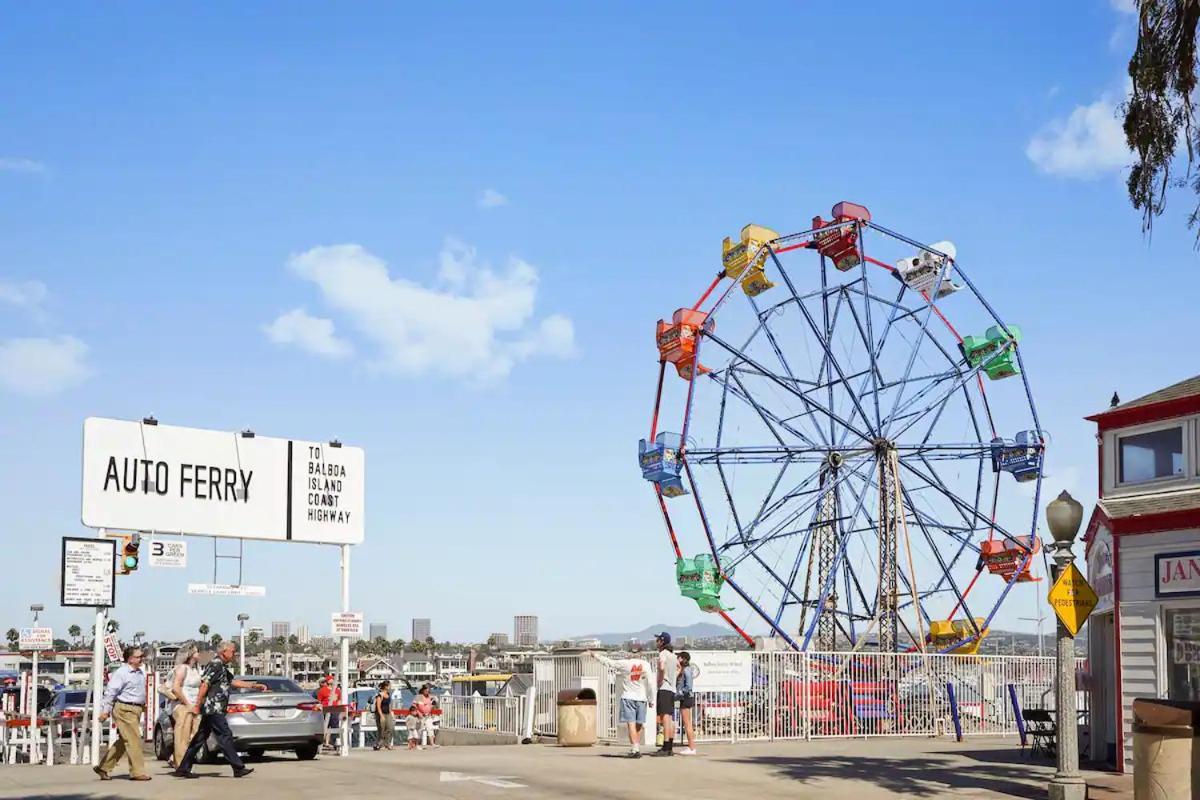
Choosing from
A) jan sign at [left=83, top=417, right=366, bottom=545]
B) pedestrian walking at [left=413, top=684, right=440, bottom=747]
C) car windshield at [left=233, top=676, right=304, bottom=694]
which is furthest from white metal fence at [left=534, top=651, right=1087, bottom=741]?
car windshield at [left=233, top=676, right=304, bottom=694]

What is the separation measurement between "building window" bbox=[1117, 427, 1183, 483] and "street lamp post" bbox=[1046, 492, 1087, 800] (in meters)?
2.79

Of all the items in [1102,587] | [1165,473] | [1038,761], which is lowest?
[1038,761]

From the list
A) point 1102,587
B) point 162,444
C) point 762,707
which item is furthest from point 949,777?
point 162,444

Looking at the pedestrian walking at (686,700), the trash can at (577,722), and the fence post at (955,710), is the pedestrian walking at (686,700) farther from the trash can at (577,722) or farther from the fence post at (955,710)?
the fence post at (955,710)

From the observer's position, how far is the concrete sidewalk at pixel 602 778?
1472cm

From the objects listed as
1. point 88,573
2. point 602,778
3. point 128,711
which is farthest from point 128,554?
point 602,778

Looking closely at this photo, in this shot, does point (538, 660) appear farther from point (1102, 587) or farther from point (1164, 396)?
point (1164, 396)

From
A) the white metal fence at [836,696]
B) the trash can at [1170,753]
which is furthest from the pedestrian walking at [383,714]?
the trash can at [1170,753]

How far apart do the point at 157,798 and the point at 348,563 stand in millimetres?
9238

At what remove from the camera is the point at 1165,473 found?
663 inches

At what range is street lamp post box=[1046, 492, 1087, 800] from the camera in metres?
14.1

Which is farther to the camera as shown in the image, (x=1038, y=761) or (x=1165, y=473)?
(x=1038, y=761)

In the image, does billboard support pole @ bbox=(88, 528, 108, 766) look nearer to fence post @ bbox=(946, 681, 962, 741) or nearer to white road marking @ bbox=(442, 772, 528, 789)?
white road marking @ bbox=(442, 772, 528, 789)

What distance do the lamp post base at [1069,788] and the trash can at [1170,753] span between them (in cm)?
104
